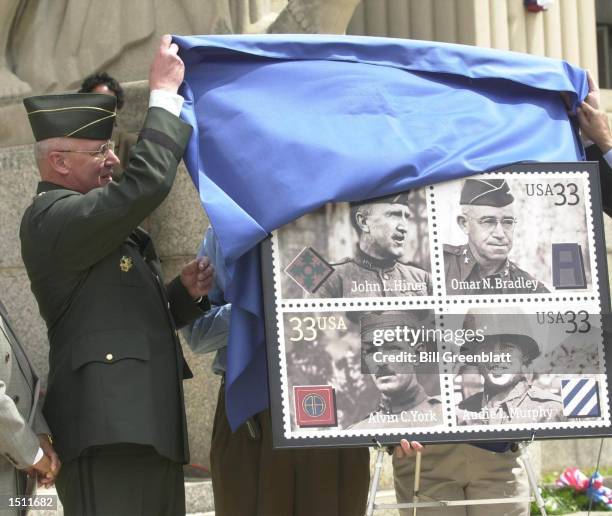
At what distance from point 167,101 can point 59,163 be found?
39 cm

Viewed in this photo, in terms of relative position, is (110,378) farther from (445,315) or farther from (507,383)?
(507,383)

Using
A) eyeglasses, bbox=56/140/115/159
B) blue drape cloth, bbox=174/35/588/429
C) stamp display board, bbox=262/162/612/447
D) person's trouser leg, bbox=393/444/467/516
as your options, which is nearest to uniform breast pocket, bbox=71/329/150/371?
blue drape cloth, bbox=174/35/588/429

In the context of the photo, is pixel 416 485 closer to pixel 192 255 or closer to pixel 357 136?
pixel 357 136

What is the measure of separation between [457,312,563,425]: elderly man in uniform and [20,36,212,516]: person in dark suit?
881 millimetres

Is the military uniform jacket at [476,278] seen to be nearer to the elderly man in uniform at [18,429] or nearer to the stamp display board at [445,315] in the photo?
the stamp display board at [445,315]

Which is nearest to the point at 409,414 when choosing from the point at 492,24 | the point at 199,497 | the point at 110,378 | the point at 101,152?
the point at 110,378

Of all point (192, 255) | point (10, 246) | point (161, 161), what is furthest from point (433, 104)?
point (10, 246)

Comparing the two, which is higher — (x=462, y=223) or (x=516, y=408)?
(x=462, y=223)

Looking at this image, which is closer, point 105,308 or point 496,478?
point 105,308

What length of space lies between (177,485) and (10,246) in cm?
267

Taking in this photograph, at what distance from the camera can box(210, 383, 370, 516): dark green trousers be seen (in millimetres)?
3887

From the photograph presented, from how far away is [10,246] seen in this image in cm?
605

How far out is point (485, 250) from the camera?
350 centimetres

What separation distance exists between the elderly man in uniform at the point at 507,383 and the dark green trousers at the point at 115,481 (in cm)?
91
